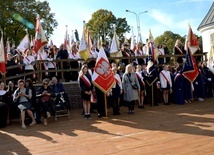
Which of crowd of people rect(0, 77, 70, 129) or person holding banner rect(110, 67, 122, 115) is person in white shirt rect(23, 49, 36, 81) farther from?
person holding banner rect(110, 67, 122, 115)

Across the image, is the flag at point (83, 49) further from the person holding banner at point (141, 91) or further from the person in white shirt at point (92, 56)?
the person holding banner at point (141, 91)

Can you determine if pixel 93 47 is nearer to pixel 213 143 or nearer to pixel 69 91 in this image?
pixel 69 91

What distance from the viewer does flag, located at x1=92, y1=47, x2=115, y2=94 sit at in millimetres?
10180

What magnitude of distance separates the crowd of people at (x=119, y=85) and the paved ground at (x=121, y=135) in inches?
25.5

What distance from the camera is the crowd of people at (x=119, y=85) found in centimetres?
990

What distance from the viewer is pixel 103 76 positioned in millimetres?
10258

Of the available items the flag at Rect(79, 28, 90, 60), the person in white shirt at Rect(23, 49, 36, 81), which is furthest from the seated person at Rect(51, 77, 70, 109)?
the flag at Rect(79, 28, 90, 60)

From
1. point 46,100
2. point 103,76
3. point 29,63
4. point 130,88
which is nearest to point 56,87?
point 46,100

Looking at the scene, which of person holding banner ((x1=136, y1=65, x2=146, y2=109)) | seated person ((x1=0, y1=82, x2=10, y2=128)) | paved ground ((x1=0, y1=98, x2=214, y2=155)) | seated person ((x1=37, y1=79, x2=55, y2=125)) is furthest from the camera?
person holding banner ((x1=136, y1=65, x2=146, y2=109))

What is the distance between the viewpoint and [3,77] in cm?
1189

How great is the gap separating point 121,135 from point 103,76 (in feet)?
10.2

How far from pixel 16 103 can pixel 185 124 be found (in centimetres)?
538

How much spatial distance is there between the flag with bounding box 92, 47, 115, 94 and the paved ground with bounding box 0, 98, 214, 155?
1086 millimetres

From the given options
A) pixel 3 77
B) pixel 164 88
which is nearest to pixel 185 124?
pixel 164 88
